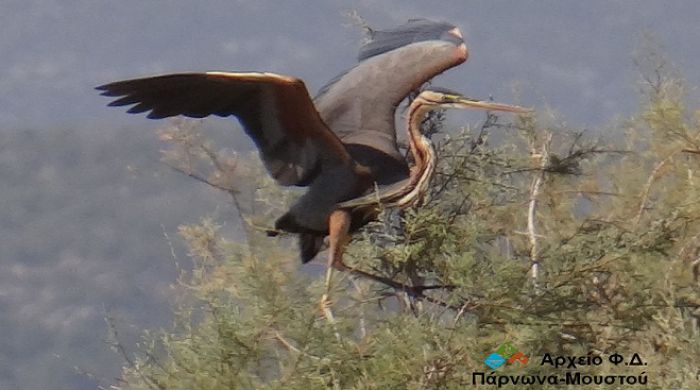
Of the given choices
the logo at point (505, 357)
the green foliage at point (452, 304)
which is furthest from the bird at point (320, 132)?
the logo at point (505, 357)

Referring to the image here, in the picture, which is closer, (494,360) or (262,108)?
(494,360)

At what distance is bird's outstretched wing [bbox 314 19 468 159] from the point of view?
632 centimetres

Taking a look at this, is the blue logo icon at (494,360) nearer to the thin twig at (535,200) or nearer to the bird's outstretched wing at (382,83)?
the thin twig at (535,200)

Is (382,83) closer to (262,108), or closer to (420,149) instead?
(420,149)

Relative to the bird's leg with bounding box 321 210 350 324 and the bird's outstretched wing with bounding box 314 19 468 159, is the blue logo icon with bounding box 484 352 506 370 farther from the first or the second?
the bird's outstretched wing with bounding box 314 19 468 159

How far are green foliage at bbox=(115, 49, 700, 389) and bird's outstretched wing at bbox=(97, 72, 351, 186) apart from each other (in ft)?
1.28

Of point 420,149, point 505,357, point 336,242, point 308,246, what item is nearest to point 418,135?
point 420,149

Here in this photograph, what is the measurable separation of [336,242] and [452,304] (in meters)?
0.46

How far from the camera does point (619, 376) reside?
19.5 feet

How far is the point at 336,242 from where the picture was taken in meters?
5.97

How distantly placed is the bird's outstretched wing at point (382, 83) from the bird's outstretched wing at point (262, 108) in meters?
0.25

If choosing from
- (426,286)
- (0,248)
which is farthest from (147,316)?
(426,286)

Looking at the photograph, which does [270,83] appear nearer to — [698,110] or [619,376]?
[619,376]

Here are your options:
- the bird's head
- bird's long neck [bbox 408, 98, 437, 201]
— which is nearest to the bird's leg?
bird's long neck [bbox 408, 98, 437, 201]
